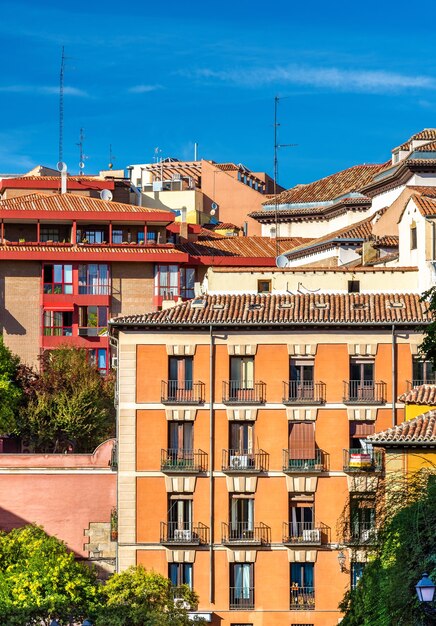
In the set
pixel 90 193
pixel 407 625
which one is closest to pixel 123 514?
pixel 407 625

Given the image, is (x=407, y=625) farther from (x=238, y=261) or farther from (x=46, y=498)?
(x=238, y=261)

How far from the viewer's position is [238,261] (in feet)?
369

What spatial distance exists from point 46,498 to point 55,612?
12.7 metres

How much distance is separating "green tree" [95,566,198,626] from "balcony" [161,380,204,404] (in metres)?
5.84

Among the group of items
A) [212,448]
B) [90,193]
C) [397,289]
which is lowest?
[212,448]

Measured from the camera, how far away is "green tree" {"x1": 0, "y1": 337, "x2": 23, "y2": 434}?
8327cm

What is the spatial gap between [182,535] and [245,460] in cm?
323

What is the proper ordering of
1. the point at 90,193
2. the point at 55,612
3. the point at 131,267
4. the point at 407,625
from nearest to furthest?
the point at 407,625 < the point at 55,612 < the point at 131,267 < the point at 90,193

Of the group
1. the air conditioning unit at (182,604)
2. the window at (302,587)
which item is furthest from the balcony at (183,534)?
the window at (302,587)

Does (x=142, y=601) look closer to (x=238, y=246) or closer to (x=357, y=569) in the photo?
(x=357, y=569)

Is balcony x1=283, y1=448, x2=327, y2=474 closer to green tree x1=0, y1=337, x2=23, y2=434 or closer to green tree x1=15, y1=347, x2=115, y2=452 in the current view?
green tree x1=15, y1=347, x2=115, y2=452

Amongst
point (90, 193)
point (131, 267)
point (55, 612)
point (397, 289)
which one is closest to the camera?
point (55, 612)

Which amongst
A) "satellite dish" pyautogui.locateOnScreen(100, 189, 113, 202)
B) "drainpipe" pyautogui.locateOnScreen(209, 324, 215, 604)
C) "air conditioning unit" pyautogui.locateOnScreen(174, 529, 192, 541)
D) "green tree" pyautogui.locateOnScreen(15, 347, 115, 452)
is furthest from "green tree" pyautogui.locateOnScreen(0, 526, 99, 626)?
"satellite dish" pyautogui.locateOnScreen(100, 189, 113, 202)

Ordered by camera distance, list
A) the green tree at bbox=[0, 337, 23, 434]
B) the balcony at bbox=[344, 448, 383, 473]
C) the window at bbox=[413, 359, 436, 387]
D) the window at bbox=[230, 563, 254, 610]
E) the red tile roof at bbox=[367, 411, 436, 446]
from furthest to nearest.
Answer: the green tree at bbox=[0, 337, 23, 434] → the window at bbox=[413, 359, 436, 387] → the window at bbox=[230, 563, 254, 610] → the balcony at bbox=[344, 448, 383, 473] → the red tile roof at bbox=[367, 411, 436, 446]
